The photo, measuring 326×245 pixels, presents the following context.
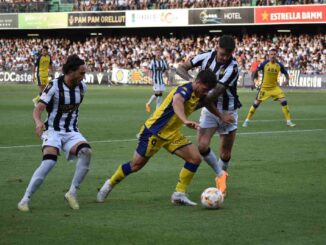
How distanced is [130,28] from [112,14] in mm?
3755

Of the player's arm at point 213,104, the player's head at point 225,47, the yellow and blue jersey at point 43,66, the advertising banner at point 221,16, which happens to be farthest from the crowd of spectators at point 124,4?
the player's arm at point 213,104

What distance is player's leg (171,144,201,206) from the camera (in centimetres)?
1042

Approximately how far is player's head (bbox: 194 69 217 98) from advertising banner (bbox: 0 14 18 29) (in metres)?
62.5

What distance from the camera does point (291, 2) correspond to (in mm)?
56812

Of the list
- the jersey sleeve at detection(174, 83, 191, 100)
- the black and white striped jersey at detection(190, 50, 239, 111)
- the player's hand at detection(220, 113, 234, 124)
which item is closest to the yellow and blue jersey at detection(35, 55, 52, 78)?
the black and white striped jersey at detection(190, 50, 239, 111)

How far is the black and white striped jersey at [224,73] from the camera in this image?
11641 millimetres

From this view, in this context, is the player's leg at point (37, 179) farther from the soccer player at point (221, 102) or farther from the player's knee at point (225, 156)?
the player's knee at point (225, 156)

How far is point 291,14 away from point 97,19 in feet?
58.1

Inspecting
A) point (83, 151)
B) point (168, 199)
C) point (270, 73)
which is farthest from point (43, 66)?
point (83, 151)

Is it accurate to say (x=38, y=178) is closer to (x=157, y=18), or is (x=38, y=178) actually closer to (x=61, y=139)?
(x=61, y=139)

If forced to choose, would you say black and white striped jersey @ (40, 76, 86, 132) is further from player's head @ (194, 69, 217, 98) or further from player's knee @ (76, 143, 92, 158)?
player's head @ (194, 69, 217, 98)

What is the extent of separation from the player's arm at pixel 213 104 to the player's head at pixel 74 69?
1.68m

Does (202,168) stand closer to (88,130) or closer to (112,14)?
(88,130)

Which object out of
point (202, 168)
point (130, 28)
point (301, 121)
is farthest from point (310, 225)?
point (130, 28)
